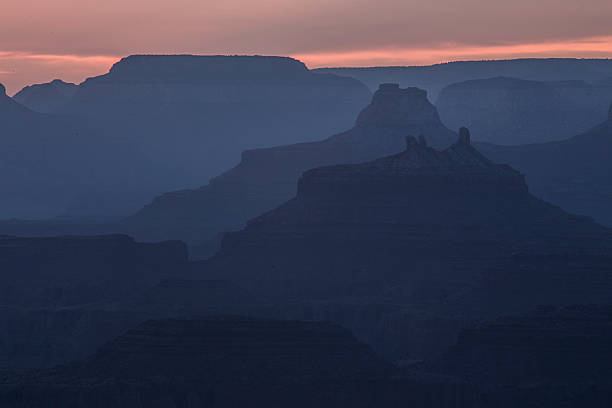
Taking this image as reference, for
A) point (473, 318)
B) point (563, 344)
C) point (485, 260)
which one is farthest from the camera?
point (485, 260)

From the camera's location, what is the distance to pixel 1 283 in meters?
199

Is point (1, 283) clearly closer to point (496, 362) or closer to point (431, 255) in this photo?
point (431, 255)

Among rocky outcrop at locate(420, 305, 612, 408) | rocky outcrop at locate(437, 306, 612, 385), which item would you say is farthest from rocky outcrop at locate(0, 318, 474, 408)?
rocky outcrop at locate(437, 306, 612, 385)

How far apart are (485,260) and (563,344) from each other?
2430 inches

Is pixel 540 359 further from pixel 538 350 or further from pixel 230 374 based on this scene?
pixel 230 374

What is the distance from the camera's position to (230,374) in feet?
A: 417

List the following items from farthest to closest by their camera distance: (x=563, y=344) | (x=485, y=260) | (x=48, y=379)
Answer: (x=485, y=260) → (x=563, y=344) → (x=48, y=379)

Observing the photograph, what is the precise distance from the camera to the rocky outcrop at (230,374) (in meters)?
124

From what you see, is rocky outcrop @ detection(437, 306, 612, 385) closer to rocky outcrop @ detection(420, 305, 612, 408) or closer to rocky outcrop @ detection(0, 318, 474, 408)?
rocky outcrop @ detection(420, 305, 612, 408)

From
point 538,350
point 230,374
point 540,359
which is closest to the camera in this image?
point 230,374

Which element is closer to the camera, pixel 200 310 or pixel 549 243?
pixel 200 310

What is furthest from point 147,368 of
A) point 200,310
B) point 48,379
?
point 200,310

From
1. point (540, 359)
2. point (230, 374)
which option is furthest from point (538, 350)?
point (230, 374)

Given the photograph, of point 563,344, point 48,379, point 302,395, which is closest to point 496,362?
point 563,344
